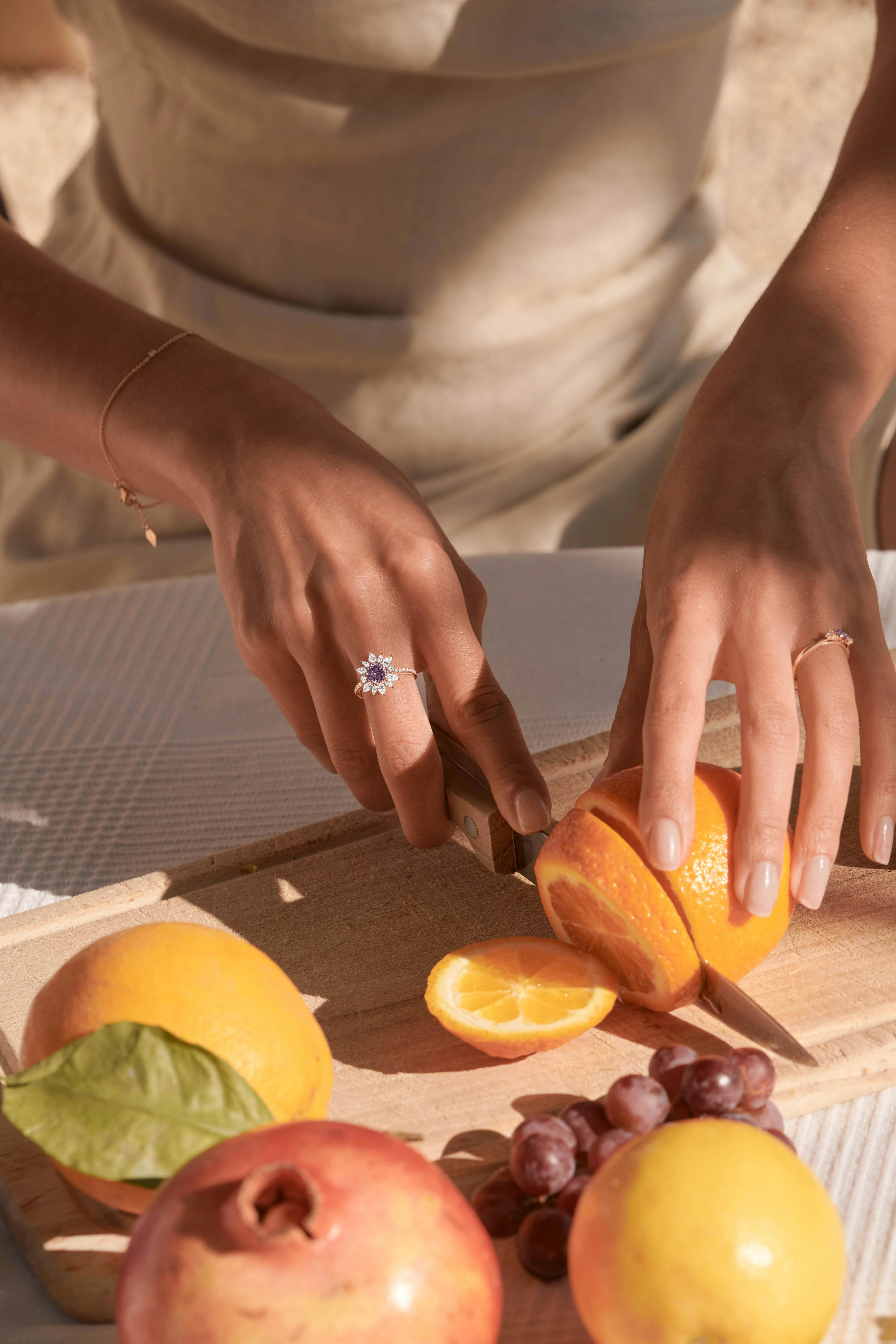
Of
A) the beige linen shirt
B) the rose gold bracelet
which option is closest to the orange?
the rose gold bracelet

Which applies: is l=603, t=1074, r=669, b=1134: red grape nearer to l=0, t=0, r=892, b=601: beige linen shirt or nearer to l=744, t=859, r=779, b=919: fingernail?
l=744, t=859, r=779, b=919: fingernail

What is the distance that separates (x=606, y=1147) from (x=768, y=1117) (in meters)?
0.12

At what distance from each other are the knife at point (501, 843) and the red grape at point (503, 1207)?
22 centimetres

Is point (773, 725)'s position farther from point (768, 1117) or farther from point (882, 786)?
point (768, 1117)

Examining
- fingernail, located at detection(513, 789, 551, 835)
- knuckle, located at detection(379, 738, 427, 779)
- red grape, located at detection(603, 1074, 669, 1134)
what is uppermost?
red grape, located at detection(603, 1074, 669, 1134)

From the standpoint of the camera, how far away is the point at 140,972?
0.71 meters

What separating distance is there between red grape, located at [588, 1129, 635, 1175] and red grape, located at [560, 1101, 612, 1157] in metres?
0.01

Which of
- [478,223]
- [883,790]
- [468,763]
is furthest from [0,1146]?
[478,223]

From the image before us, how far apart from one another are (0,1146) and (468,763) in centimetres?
47

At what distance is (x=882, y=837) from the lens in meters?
0.94

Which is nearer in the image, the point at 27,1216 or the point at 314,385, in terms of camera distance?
the point at 27,1216

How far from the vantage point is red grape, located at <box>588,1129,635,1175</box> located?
68cm

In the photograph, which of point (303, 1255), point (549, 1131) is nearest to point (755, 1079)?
point (549, 1131)

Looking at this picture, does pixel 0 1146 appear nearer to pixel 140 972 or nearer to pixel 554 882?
pixel 140 972
